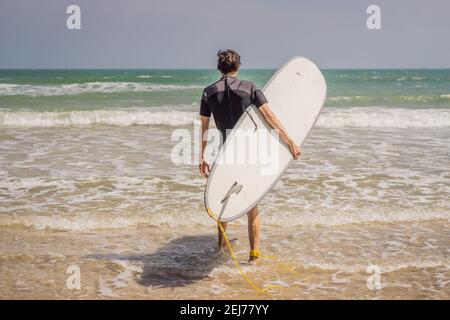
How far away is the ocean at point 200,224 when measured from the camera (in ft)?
12.3

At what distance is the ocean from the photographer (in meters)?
3.76

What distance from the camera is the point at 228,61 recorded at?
11.9 feet

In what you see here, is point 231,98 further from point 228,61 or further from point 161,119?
point 161,119

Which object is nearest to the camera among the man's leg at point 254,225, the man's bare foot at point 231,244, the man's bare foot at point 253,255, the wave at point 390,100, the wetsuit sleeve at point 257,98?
the wetsuit sleeve at point 257,98

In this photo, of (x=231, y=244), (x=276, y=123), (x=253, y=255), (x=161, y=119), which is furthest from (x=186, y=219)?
(x=161, y=119)

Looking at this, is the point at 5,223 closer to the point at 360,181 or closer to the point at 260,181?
the point at 260,181

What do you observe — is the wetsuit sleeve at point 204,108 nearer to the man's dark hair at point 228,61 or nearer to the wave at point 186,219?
the man's dark hair at point 228,61

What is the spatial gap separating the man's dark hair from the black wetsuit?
7 centimetres

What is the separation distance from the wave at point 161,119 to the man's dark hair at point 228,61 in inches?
452

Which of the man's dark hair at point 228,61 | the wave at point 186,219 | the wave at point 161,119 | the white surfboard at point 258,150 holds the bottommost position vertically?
the wave at point 161,119

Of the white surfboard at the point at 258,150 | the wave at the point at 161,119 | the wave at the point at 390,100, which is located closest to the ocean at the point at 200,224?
the white surfboard at the point at 258,150

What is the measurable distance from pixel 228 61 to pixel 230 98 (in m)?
0.30
